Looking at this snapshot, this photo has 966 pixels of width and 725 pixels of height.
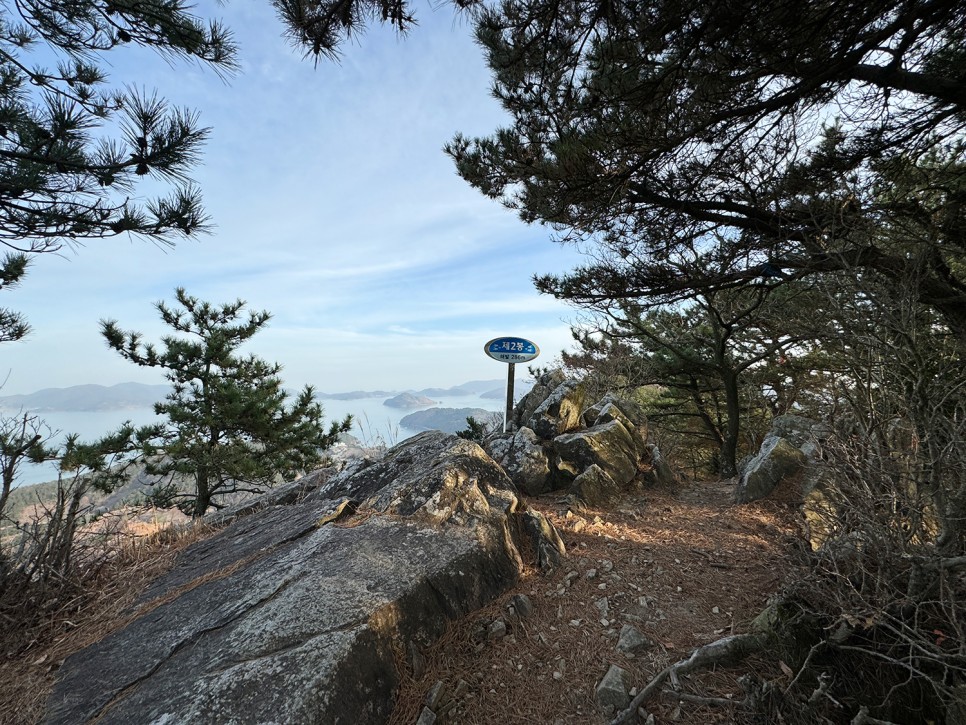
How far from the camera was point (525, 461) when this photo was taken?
5648 mm

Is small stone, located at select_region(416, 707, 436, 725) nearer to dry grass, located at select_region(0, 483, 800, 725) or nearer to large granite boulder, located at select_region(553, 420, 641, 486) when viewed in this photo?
dry grass, located at select_region(0, 483, 800, 725)

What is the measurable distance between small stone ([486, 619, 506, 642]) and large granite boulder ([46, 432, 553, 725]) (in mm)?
183

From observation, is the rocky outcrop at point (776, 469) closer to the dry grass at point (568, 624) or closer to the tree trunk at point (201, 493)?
the dry grass at point (568, 624)

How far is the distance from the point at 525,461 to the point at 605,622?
272 centimetres

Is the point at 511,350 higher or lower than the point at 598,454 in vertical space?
higher

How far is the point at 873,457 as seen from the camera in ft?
7.97

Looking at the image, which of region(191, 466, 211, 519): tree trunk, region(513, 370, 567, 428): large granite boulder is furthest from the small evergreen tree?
region(513, 370, 567, 428): large granite boulder

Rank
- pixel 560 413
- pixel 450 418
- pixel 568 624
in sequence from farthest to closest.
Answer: pixel 450 418
pixel 560 413
pixel 568 624

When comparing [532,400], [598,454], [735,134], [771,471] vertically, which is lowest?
[771,471]

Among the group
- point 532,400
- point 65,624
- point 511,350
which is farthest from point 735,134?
point 65,624

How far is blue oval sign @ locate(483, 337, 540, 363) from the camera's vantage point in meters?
6.80

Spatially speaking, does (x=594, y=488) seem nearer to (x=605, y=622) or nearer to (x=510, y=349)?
(x=605, y=622)

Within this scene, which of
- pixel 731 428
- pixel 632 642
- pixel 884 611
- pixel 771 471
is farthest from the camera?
pixel 731 428

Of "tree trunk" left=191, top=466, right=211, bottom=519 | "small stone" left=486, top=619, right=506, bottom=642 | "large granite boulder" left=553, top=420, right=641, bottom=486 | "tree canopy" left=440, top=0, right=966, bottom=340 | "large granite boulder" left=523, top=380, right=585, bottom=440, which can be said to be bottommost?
"tree trunk" left=191, top=466, right=211, bottom=519
